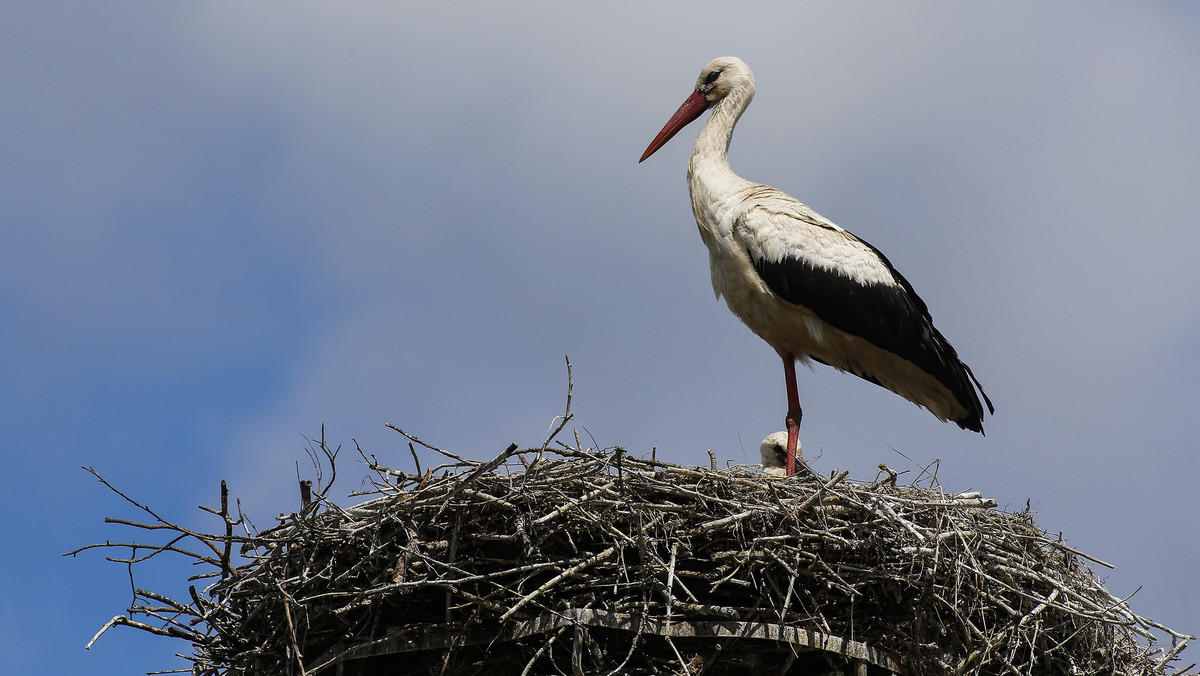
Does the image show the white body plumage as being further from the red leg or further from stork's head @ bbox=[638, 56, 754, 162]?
stork's head @ bbox=[638, 56, 754, 162]

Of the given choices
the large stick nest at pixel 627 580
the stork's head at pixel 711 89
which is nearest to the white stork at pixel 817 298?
the stork's head at pixel 711 89

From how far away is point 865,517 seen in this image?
5.33 m

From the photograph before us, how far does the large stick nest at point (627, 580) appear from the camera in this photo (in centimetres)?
504

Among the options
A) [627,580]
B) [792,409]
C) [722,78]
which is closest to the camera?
[627,580]

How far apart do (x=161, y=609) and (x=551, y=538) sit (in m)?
1.81

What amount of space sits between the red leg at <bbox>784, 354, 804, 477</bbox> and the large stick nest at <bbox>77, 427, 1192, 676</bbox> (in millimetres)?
1788

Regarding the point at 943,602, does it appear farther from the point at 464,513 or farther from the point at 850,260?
the point at 850,260

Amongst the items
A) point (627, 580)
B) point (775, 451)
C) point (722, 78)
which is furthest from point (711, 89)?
point (627, 580)

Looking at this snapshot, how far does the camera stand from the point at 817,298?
7.27 m

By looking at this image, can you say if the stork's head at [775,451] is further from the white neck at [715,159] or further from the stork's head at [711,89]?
the stork's head at [711,89]

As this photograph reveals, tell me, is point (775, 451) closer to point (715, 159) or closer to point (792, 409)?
point (792, 409)

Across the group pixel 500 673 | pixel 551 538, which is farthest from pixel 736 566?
pixel 500 673

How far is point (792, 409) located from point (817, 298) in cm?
73

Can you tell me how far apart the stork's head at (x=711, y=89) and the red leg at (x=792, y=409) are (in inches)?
71.2
